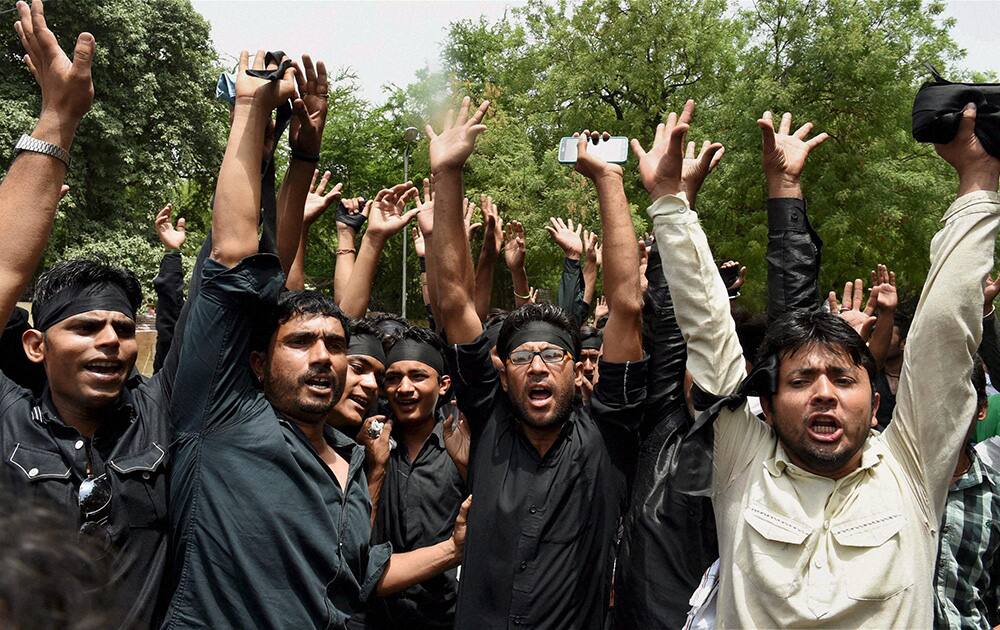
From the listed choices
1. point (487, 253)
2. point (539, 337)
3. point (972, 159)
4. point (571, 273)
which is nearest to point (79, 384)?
point (539, 337)

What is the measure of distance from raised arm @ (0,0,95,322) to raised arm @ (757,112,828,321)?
2.26m

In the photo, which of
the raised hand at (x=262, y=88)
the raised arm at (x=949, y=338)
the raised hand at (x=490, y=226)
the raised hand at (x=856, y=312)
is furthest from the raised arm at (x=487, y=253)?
the raised arm at (x=949, y=338)

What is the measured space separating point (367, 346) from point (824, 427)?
2.56 m

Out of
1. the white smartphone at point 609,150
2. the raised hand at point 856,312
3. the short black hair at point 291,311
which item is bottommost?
the raised hand at point 856,312

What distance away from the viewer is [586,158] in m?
3.68

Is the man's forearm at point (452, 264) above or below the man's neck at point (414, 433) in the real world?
above

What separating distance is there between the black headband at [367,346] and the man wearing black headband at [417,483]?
0.06 m

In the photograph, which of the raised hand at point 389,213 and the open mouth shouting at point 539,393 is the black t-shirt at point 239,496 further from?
the raised hand at point 389,213

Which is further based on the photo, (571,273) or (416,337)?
(571,273)

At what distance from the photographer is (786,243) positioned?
3227 mm

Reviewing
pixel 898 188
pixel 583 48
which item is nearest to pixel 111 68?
pixel 583 48

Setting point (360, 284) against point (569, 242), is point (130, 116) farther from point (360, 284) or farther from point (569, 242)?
point (360, 284)

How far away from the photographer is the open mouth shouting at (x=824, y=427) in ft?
8.66

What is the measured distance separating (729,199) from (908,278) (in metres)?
4.68
